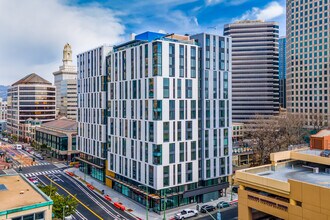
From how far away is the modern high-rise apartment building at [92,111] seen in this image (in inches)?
3351

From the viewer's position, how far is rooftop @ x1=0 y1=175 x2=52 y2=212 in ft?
118

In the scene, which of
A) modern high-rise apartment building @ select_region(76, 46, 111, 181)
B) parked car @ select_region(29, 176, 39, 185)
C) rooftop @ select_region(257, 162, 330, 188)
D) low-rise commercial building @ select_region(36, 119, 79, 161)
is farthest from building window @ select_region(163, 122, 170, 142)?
low-rise commercial building @ select_region(36, 119, 79, 161)

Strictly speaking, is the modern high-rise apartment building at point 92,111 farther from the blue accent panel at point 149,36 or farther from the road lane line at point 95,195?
the blue accent panel at point 149,36

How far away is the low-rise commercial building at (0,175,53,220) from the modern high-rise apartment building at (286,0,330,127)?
4397 inches

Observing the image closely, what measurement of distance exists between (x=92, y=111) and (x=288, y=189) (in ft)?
222

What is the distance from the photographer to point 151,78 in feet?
207

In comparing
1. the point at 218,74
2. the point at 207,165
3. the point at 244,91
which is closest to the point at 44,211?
the point at 207,165

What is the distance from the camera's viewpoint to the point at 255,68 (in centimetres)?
16162

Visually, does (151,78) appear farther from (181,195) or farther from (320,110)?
(320,110)

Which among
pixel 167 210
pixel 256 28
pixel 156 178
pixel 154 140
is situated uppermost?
pixel 256 28

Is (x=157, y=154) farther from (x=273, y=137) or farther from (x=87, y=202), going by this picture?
(x=273, y=137)

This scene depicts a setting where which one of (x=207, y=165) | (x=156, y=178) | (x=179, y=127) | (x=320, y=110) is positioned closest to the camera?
(x=156, y=178)

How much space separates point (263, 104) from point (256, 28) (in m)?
40.4

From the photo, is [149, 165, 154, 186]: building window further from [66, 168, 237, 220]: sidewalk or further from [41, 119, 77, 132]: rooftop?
[41, 119, 77, 132]: rooftop
